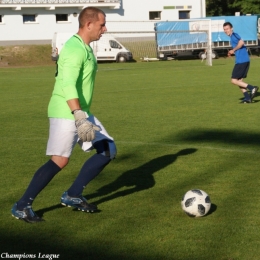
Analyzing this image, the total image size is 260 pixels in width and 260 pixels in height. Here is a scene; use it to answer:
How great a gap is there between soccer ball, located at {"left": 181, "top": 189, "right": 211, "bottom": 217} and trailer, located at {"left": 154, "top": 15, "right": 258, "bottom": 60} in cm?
3658

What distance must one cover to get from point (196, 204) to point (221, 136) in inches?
195

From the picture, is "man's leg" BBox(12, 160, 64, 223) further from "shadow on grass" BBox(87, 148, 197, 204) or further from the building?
the building

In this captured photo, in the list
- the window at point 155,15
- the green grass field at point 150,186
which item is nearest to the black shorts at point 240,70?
the green grass field at point 150,186

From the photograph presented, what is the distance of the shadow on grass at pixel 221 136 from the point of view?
34.3 feet

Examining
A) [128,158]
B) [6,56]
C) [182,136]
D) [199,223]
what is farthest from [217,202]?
[6,56]

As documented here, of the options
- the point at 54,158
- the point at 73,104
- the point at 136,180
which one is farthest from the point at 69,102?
the point at 136,180

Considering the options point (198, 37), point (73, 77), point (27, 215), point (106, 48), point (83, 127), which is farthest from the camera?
point (198, 37)

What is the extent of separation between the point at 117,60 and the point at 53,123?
38087 mm

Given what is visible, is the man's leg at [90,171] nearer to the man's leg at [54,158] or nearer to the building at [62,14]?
the man's leg at [54,158]

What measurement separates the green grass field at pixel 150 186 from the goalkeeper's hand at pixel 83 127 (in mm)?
845

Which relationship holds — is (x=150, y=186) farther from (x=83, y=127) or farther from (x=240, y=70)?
(x=240, y=70)

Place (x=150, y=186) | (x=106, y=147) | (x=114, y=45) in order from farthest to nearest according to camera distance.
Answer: (x=114, y=45) < (x=150, y=186) < (x=106, y=147)

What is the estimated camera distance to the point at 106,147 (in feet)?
20.7

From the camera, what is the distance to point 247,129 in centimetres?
1167
